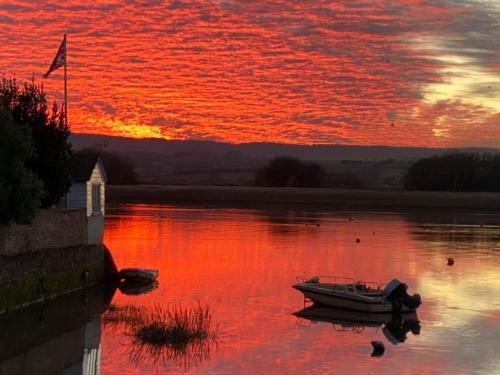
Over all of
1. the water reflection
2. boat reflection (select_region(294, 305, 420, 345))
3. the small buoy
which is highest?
the water reflection

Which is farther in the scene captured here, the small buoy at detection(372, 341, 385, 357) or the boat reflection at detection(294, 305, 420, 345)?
the boat reflection at detection(294, 305, 420, 345)

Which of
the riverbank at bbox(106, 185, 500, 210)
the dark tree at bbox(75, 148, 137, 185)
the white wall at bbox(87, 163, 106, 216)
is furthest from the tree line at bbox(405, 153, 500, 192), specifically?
the white wall at bbox(87, 163, 106, 216)

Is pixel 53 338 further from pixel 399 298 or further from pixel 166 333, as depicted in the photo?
pixel 399 298

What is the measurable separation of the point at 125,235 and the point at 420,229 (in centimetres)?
3699

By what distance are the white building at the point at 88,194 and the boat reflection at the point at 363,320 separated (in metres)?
12.5

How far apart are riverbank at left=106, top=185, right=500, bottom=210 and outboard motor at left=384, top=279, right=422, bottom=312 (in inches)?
4012

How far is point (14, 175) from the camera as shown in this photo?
30703mm

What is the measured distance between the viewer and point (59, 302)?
3503 cm

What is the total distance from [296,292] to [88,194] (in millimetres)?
12348

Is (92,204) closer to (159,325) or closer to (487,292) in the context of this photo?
(159,325)

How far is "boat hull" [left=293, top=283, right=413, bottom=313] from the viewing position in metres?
36.4

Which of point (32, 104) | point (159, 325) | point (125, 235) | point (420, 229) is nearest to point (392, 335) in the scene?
point (159, 325)

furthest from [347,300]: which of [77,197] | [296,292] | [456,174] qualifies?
[456,174]

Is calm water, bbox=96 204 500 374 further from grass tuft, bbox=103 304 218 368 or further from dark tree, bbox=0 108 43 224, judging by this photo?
dark tree, bbox=0 108 43 224
